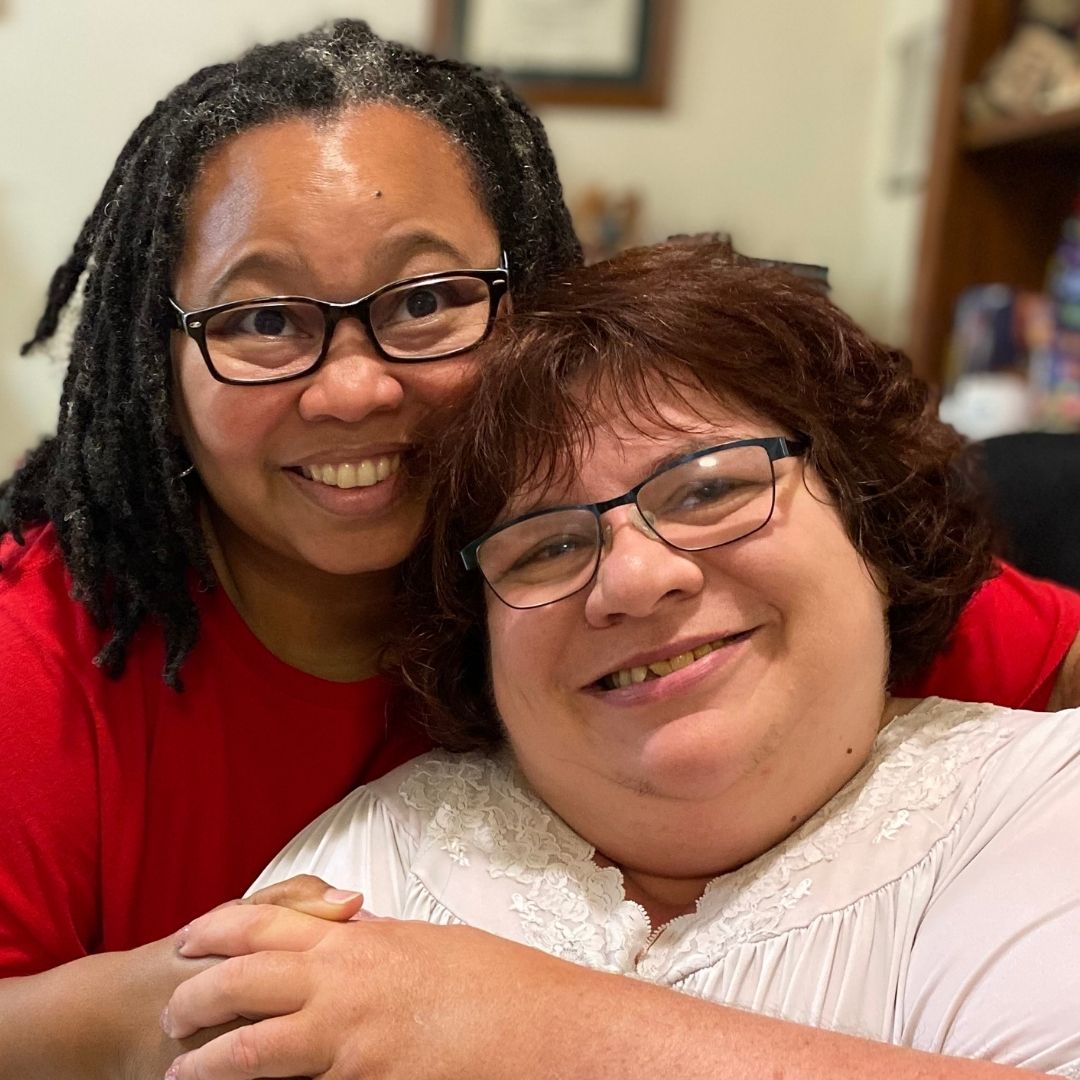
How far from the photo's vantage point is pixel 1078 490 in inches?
57.3

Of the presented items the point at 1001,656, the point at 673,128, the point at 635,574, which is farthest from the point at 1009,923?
the point at 673,128

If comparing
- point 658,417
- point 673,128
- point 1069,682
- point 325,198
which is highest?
point 673,128

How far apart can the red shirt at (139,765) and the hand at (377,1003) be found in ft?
0.90

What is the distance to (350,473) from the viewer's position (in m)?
1.09

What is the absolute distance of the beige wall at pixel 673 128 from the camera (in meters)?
2.46

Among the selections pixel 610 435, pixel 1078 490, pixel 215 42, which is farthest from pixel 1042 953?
pixel 215 42

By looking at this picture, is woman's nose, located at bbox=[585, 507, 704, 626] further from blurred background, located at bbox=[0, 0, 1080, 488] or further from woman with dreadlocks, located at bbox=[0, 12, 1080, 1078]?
blurred background, located at bbox=[0, 0, 1080, 488]

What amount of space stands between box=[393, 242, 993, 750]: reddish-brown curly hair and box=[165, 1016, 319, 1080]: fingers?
0.37 meters

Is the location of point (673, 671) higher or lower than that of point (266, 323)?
lower

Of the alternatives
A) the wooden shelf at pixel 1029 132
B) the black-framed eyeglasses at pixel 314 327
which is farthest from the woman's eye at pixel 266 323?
the wooden shelf at pixel 1029 132

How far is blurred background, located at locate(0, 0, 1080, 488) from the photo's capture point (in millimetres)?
2182

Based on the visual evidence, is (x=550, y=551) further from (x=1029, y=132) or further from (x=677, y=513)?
(x=1029, y=132)

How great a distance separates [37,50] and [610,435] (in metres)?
2.05

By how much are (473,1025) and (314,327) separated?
0.59 meters
